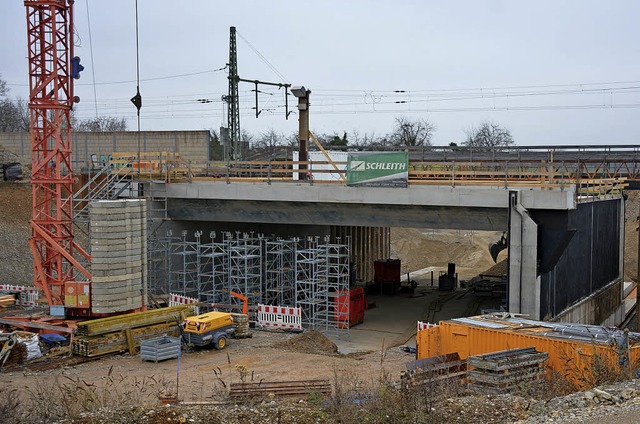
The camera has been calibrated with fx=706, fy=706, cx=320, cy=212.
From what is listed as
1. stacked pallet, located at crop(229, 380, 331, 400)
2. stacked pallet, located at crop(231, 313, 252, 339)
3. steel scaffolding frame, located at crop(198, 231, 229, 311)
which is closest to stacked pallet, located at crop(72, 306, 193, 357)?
stacked pallet, located at crop(231, 313, 252, 339)

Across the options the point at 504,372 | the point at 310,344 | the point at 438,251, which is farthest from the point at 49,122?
the point at 438,251

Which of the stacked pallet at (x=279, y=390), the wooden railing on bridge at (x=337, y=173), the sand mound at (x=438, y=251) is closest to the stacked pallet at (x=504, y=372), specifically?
the stacked pallet at (x=279, y=390)

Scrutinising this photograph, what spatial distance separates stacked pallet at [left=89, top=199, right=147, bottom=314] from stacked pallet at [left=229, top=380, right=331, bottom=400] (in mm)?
10376

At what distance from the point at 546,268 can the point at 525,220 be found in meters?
2.06

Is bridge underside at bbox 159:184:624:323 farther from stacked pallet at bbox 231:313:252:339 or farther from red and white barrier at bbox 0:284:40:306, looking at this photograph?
red and white barrier at bbox 0:284:40:306

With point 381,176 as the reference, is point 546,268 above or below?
below

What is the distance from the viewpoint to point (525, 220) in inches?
947

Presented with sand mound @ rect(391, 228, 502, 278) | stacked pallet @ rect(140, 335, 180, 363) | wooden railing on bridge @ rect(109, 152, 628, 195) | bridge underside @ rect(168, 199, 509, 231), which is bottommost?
sand mound @ rect(391, 228, 502, 278)

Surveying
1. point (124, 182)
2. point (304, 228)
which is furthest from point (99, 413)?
point (304, 228)

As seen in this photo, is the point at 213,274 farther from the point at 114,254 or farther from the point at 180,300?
the point at 114,254

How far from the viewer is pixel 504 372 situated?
52.2 ft

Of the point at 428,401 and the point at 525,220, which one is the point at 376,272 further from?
the point at 428,401

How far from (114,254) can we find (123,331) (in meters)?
3.23

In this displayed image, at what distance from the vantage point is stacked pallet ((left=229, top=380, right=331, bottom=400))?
582 inches
